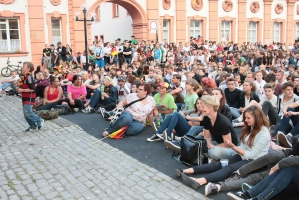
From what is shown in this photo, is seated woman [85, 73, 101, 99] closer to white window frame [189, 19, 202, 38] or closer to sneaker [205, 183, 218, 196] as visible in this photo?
sneaker [205, 183, 218, 196]

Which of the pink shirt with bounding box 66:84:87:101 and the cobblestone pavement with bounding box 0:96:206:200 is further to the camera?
the pink shirt with bounding box 66:84:87:101

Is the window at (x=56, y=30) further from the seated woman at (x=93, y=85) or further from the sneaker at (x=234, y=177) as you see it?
the sneaker at (x=234, y=177)

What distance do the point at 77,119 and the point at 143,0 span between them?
52.8 ft

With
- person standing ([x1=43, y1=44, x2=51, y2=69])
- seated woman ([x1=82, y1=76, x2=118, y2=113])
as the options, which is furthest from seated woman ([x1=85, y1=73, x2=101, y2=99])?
person standing ([x1=43, y1=44, x2=51, y2=69])

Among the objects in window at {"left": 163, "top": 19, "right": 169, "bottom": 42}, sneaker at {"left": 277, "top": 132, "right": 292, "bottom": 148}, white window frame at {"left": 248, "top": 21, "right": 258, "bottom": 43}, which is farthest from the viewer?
white window frame at {"left": 248, "top": 21, "right": 258, "bottom": 43}

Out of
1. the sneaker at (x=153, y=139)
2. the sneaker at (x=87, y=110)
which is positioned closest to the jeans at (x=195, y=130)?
the sneaker at (x=153, y=139)

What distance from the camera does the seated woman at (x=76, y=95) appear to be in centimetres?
1035

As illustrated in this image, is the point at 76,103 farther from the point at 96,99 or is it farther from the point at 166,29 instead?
the point at 166,29

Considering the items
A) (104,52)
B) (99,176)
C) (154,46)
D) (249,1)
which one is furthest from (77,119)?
(249,1)

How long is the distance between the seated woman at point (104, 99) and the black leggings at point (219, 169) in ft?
17.2

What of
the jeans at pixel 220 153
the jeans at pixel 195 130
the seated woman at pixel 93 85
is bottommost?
the jeans at pixel 220 153

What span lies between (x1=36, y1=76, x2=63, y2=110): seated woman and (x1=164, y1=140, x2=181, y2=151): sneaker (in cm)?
487

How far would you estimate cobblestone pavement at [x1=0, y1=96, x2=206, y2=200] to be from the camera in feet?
16.0

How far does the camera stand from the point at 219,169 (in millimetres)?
5258
